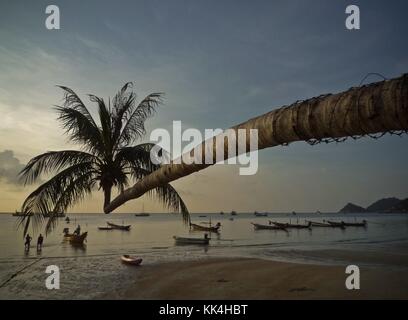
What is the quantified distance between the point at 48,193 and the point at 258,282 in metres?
13.3

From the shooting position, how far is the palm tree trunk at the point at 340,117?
1.94 m

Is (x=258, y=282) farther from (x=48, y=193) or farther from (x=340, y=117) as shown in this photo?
(x=340, y=117)

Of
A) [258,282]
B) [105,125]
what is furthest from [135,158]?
[258,282]

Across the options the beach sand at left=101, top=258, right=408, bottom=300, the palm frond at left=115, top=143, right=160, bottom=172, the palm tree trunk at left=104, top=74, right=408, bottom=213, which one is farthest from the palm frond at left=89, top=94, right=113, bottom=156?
the beach sand at left=101, top=258, right=408, bottom=300

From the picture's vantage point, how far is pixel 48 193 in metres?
7.66

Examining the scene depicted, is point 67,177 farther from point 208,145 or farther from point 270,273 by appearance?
point 270,273

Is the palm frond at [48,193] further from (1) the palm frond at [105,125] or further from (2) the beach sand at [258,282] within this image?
(2) the beach sand at [258,282]

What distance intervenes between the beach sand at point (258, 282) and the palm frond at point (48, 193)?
29.6 feet

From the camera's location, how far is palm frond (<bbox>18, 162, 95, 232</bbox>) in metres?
7.24

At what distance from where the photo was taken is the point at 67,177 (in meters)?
8.01

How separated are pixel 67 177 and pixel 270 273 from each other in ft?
50.6

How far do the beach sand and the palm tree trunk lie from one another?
13395mm

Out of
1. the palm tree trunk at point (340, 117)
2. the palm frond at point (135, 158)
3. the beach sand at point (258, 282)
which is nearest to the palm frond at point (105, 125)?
Answer: the palm frond at point (135, 158)
